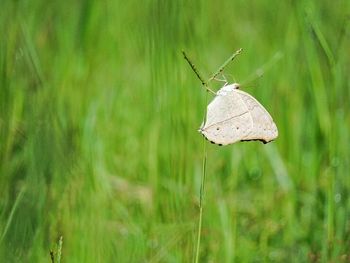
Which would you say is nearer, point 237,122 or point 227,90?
point 237,122

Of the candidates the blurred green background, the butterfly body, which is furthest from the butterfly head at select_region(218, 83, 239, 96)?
the blurred green background

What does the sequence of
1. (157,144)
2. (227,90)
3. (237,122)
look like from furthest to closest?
(157,144) < (227,90) < (237,122)

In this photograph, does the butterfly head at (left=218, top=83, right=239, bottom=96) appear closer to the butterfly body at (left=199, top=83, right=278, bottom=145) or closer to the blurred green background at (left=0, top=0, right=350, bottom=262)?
the butterfly body at (left=199, top=83, right=278, bottom=145)

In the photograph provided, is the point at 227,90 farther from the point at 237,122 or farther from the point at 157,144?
the point at 157,144

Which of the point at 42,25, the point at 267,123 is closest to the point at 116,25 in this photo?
the point at 42,25

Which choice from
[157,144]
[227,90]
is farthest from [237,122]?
[157,144]

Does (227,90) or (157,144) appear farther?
(157,144)

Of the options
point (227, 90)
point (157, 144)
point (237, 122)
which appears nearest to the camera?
point (237, 122)
